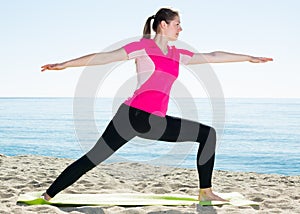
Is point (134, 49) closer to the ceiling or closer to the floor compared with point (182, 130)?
closer to the ceiling

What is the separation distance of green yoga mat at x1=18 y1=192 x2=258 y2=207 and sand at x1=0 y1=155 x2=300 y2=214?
73mm

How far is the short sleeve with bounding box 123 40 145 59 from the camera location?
122 inches

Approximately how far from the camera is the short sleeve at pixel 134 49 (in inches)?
122

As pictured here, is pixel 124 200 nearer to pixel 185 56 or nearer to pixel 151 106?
pixel 151 106

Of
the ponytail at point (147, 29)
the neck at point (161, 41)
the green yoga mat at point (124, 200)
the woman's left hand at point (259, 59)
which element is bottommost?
the green yoga mat at point (124, 200)

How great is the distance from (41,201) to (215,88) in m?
1.69

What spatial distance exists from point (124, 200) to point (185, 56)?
1.18 meters

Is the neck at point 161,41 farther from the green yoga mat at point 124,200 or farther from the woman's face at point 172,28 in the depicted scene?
the green yoga mat at point 124,200

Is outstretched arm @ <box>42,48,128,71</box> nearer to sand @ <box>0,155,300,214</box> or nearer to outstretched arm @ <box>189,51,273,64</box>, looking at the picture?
outstretched arm @ <box>189,51,273,64</box>

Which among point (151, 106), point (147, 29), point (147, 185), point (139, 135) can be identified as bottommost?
point (147, 185)

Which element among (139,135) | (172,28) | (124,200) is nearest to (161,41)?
(172,28)

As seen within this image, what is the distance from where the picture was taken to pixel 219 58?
341cm

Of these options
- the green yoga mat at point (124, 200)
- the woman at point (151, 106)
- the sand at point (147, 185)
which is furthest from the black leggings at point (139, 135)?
the sand at point (147, 185)

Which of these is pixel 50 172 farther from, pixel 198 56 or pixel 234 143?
pixel 234 143
